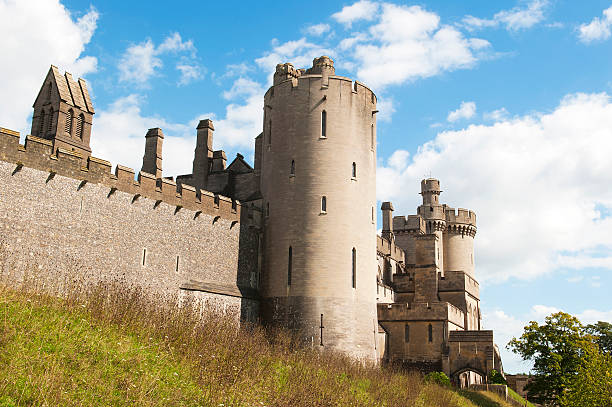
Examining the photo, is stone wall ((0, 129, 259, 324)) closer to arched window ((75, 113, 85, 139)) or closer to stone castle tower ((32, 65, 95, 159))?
stone castle tower ((32, 65, 95, 159))

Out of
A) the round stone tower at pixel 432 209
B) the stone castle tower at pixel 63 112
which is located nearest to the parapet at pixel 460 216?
the round stone tower at pixel 432 209

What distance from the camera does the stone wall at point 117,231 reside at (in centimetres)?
1866

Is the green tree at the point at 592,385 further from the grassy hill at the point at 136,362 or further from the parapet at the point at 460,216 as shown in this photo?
the parapet at the point at 460,216

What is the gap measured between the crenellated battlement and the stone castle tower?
14.8ft

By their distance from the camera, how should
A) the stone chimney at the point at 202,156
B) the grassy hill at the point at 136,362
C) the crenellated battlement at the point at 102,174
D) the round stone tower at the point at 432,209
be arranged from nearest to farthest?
1. the grassy hill at the point at 136,362
2. the crenellated battlement at the point at 102,174
3. the stone chimney at the point at 202,156
4. the round stone tower at the point at 432,209

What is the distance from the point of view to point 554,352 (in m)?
30.6

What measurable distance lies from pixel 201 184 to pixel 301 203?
8.06 meters

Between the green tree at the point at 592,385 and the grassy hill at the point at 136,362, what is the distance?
1276cm

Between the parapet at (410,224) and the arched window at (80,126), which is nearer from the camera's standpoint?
the arched window at (80,126)

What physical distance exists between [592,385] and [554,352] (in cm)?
473

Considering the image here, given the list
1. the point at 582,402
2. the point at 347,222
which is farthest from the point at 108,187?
the point at 582,402

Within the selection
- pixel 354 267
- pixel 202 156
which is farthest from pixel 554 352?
pixel 202 156

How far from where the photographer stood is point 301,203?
2700 cm

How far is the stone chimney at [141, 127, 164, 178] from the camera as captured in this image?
99.0 ft
